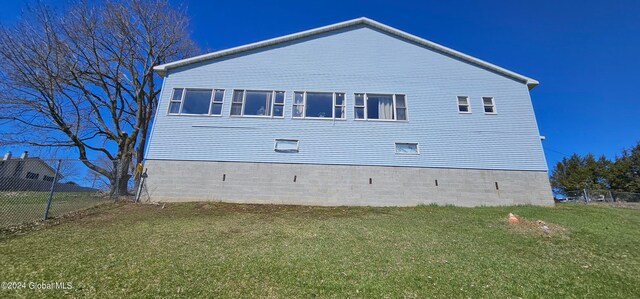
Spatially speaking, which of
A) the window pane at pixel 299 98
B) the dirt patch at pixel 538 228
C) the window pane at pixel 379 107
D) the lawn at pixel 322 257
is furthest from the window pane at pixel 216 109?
the dirt patch at pixel 538 228

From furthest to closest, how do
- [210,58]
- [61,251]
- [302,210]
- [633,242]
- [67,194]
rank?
[210,58], [302,210], [67,194], [633,242], [61,251]

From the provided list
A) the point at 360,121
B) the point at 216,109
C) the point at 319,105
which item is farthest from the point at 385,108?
the point at 216,109

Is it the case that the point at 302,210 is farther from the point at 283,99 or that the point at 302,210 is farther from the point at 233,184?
the point at 283,99

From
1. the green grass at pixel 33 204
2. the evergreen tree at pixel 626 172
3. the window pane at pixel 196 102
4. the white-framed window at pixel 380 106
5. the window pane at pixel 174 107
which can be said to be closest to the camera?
the green grass at pixel 33 204

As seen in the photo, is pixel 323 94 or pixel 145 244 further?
pixel 323 94

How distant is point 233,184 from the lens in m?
12.0

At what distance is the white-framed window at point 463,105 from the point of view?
44.7 feet

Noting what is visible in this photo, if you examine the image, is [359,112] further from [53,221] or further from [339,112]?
[53,221]

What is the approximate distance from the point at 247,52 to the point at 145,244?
10.9 m

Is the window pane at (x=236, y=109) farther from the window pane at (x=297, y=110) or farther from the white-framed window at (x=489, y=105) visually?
the white-framed window at (x=489, y=105)

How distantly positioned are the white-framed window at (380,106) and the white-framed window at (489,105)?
164 inches

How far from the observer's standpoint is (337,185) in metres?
12.2

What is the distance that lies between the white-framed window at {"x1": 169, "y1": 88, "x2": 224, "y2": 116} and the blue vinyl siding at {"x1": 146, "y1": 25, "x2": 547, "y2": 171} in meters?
0.27

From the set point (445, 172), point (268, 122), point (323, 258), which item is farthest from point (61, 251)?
point (445, 172)
